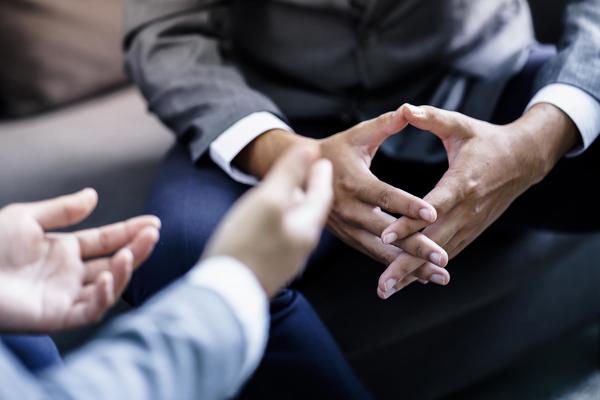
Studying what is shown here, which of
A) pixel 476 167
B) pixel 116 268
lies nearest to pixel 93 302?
pixel 116 268

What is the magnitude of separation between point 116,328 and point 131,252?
11cm

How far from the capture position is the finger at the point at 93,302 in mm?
495

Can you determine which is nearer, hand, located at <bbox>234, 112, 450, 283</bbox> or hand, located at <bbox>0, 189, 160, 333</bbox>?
hand, located at <bbox>0, 189, 160, 333</bbox>

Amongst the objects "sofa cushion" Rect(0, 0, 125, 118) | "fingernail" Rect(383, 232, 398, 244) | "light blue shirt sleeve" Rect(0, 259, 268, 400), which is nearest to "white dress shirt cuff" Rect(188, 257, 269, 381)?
"light blue shirt sleeve" Rect(0, 259, 268, 400)

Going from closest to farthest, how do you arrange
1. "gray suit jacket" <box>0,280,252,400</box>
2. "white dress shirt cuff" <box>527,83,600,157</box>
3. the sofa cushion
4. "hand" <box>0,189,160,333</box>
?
"gray suit jacket" <box>0,280,252,400</box> → "hand" <box>0,189,160,333</box> → "white dress shirt cuff" <box>527,83,600,157</box> → the sofa cushion

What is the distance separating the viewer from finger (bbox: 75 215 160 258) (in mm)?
557

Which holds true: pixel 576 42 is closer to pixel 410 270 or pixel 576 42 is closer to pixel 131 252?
pixel 410 270

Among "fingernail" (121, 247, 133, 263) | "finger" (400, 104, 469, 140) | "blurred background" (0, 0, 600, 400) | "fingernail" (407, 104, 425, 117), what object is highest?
"fingernail" (121, 247, 133, 263)

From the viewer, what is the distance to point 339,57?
0.85 metres

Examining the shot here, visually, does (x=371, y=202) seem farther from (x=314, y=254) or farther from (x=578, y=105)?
(x=578, y=105)

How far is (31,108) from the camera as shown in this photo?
45.1 inches

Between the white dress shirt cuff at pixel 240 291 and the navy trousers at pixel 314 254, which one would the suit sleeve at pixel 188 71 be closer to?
the navy trousers at pixel 314 254

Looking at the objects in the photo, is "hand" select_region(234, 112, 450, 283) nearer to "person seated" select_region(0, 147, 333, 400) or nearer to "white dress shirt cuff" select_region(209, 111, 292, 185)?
"white dress shirt cuff" select_region(209, 111, 292, 185)

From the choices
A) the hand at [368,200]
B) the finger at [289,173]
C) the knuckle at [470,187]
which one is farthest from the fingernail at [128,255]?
the knuckle at [470,187]
